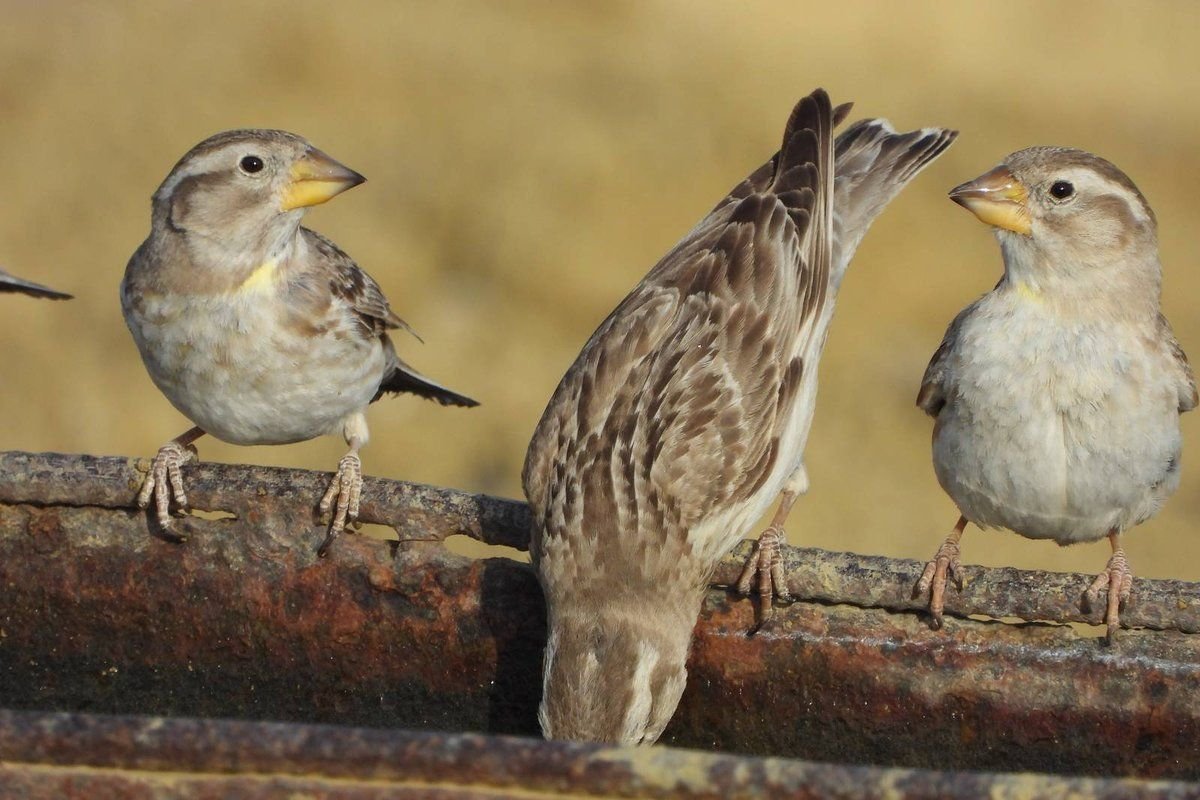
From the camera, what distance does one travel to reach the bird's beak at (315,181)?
5.08 metres

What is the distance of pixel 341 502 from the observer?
167 inches

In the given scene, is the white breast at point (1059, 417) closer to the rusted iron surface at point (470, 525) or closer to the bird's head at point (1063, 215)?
the bird's head at point (1063, 215)

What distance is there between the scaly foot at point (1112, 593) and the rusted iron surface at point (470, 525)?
0.02m

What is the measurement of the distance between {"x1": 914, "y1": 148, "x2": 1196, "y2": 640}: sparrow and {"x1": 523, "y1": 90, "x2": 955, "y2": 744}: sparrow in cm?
60

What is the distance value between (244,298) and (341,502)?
122 cm

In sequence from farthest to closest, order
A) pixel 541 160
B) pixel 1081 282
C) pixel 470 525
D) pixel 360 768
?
1. pixel 541 160
2. pixel 1081 282
3. pixel 470 525
4. pixel 360 768

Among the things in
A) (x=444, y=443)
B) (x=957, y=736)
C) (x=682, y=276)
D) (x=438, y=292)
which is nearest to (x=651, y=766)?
(x=957, y=736)

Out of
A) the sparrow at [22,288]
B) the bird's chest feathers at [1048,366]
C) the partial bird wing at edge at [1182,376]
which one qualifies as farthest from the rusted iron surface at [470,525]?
the sparrow at [22,288]

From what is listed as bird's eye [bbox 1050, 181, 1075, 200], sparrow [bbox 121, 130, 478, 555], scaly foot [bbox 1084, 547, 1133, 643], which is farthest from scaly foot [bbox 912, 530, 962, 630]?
sparrow [bbox 121, 130, 478, 555]

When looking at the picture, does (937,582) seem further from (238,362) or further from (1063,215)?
(238,362)

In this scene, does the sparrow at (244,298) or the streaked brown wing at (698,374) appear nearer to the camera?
the streaked brown wing at (698,374)

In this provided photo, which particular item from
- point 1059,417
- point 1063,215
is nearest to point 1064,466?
point 1059,417

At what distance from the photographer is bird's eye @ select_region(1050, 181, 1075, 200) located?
15.2 feet

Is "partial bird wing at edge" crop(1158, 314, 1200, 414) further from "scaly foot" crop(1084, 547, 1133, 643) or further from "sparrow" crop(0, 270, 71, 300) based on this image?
"sparrow" crop(0, 270, 71, 300)
